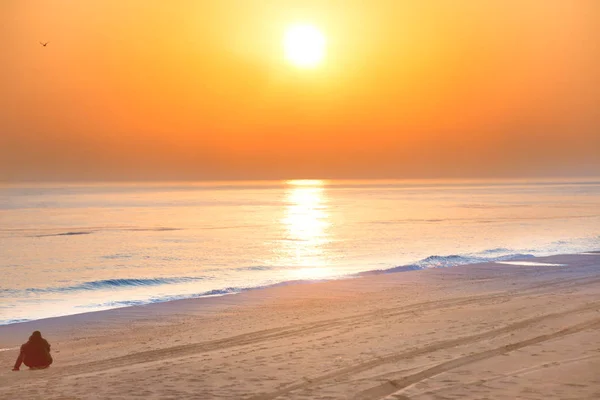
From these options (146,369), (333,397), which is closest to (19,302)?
(146,369)

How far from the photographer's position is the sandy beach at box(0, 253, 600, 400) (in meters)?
10.8

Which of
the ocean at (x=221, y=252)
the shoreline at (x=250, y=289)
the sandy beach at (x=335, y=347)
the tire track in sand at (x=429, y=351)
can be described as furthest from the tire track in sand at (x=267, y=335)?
the ocean at (x=221, y=252)

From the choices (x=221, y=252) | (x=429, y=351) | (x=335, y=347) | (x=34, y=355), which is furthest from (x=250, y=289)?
(x=221, y=252)

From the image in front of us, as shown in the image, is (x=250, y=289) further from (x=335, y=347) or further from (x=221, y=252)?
(x=221, y=252)

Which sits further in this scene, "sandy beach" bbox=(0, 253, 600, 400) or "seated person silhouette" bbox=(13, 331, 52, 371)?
"seated person silhouette" bbox=(13, 331, 52, 371)

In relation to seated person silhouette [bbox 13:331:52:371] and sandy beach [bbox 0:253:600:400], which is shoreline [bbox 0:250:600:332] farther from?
seated person silhouette [bbox 13:331:52:371]

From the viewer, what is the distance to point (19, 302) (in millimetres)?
24750

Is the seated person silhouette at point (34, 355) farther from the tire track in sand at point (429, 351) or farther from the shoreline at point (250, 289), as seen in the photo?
the shoreline at point (250, 289)

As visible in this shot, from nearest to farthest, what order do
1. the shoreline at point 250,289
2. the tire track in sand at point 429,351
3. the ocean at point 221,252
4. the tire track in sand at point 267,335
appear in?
1. the tire track in sand at point 429,351
2. the tire track in sand at point 267,335
3. the shoreline at point 250,289
4. the ocean at point 221,252

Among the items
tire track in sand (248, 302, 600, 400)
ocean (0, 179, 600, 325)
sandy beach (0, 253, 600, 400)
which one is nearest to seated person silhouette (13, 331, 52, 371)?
sandy beach (0, 253, 600, 400)

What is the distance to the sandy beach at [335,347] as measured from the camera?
10.8m

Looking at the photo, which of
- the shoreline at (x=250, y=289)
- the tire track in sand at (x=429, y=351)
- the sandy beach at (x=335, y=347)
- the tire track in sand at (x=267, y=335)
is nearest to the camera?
the tire track in sand at (x=429, y=351)

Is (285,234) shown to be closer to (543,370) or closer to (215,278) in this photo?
(215,278)

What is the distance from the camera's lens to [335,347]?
13.7 m
